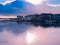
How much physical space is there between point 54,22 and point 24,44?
35.5 ft

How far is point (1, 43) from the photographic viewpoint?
4934mm

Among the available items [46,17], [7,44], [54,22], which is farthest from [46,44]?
[54,22]

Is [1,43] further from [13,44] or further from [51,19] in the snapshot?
[51,19]

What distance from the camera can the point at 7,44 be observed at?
4828 mm

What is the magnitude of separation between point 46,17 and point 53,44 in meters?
9.59

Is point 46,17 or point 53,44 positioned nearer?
point 53,44

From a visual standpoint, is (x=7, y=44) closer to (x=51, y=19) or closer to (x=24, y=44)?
(x=24, y=44)

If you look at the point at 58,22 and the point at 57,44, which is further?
the point at 58,22

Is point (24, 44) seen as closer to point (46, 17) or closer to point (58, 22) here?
point (46, 17)

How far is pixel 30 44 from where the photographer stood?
15.8 ft

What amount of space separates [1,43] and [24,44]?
0.50m

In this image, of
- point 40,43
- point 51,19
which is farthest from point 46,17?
point 40,43

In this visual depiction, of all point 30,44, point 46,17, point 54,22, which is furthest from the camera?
point 54,22

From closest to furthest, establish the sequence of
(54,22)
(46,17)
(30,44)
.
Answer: (30,44), (46,17), (54,22)
